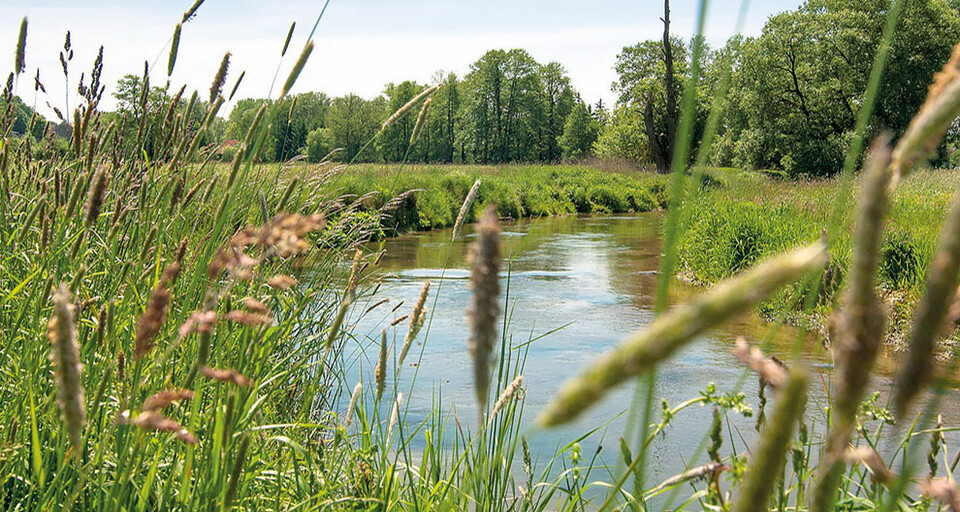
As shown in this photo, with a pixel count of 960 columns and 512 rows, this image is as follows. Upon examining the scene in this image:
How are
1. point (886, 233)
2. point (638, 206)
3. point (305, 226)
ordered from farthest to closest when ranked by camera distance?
point (638, 206) < point (886, 233) < point (305, 226)

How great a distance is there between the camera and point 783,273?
0.27m

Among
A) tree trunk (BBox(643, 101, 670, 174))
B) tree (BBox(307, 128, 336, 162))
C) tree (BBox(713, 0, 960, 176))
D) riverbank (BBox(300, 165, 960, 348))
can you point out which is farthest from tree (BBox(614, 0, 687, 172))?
tree (BBox(307, 128, 336, 162))

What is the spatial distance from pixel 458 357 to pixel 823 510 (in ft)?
20.9

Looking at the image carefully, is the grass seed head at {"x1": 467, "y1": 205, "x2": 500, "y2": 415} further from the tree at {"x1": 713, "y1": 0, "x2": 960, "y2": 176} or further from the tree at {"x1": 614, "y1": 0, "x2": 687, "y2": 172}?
the tree at {"x1": 614, "y1": 0, "x2": 687, "y2": 172}

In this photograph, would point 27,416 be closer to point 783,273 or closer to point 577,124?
point 783,273

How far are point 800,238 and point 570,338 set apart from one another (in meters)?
3.64

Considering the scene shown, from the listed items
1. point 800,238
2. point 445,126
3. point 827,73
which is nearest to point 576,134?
point 445,126

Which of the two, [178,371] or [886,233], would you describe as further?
[886,233]

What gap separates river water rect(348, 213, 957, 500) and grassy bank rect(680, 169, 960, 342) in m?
0.62

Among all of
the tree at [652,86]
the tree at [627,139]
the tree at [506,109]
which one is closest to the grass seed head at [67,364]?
the tree at [652,86]

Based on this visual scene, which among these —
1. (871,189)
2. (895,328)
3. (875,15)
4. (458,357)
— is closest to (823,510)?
(871,189)

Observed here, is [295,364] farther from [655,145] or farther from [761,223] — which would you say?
[655,145]

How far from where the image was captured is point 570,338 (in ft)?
25.6

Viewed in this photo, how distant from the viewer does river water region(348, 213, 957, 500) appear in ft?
15.9
